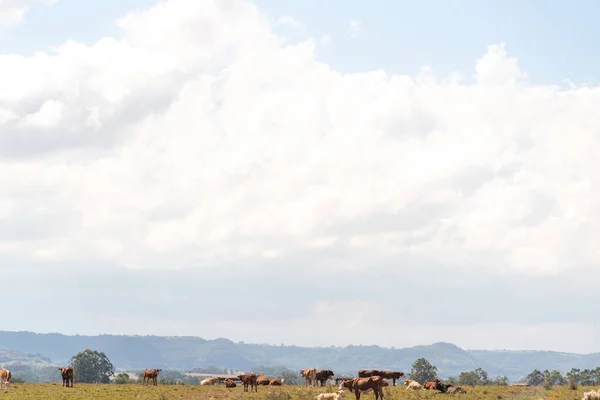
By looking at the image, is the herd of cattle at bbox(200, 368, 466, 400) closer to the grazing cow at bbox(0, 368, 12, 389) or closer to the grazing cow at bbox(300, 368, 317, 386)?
the grazing cow at bbox(300, 368, 317, 386)

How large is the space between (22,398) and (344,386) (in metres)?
26.5

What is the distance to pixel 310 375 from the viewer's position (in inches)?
2643

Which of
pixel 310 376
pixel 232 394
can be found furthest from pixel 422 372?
pixel 232 394

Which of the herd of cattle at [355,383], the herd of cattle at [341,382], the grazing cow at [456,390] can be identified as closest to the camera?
the herd of cattle at [355,383]

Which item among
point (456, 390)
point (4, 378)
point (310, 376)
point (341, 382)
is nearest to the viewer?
point (456, 390)

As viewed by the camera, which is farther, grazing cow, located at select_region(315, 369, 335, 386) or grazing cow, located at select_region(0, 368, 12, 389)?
grazing cow, located at select_region(0, 368, 12, 389)

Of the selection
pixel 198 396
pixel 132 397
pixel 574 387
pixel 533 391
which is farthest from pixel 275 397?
pixel 574 387

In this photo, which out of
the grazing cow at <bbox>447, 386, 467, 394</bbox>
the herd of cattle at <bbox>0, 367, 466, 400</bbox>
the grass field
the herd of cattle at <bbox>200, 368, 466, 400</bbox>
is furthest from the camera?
the grazing cow at <bbox>447, 386, 467, 394</bbox>

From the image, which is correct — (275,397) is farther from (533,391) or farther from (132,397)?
(533,391)

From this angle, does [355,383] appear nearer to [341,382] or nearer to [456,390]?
[341,382]

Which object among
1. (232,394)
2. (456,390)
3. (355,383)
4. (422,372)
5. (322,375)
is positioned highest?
(322,375)

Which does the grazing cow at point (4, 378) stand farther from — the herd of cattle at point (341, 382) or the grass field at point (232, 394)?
the grass field at point (232, 394)

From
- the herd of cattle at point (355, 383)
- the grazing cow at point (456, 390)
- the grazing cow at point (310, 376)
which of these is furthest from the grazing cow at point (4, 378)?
the grazing cow at point (456, 390)

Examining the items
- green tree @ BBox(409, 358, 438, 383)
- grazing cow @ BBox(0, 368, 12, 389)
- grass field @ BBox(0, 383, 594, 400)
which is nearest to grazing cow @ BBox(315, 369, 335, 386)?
grass field @ BBox(0, 383, 594, 400)
